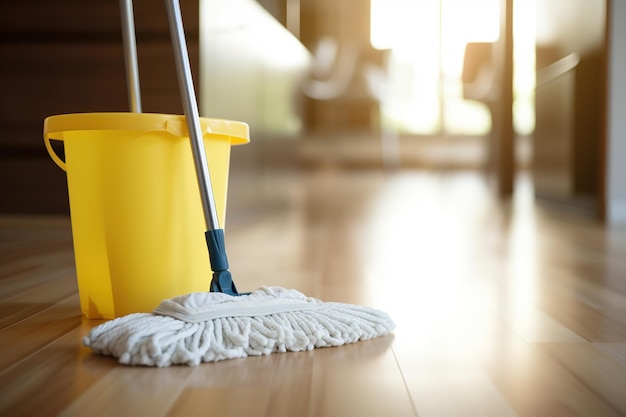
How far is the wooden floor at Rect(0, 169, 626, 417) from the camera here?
1.91 ft

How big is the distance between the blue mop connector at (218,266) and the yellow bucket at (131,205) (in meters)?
0.07

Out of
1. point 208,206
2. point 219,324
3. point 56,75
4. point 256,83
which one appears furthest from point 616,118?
point 219,324

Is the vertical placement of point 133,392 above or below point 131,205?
below

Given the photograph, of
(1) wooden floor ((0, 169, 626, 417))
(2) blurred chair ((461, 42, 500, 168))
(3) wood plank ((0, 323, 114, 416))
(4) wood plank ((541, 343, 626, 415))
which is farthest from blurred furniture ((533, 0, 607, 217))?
(2) blurred chair ((461, 42, 500, 168))

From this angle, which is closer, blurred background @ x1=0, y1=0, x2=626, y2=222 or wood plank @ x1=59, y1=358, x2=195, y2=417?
wood plank @ x1=59, y1=358, x2=195, y2=417

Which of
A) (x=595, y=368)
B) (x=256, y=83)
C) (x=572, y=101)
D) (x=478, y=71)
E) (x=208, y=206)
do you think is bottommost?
(x=595, y=368)

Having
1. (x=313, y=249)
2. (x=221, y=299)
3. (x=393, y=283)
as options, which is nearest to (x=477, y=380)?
(x=221, y=299)

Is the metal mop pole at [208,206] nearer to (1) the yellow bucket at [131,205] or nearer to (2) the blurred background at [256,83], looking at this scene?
(1) the yellow bucket at [131,205]

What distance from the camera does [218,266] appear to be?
81 centimetres

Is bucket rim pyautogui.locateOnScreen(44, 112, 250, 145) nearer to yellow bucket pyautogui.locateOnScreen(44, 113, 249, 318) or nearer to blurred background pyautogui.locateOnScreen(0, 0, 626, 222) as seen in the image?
yellow bucket pyautogui.locateOnScreen(44, 113, 249, 318)

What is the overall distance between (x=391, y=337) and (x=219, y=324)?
0.20 m

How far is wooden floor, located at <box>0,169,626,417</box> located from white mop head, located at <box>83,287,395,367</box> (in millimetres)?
12

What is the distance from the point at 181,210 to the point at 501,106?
339cm

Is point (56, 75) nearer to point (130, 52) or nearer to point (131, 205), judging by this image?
point (130, 52)
